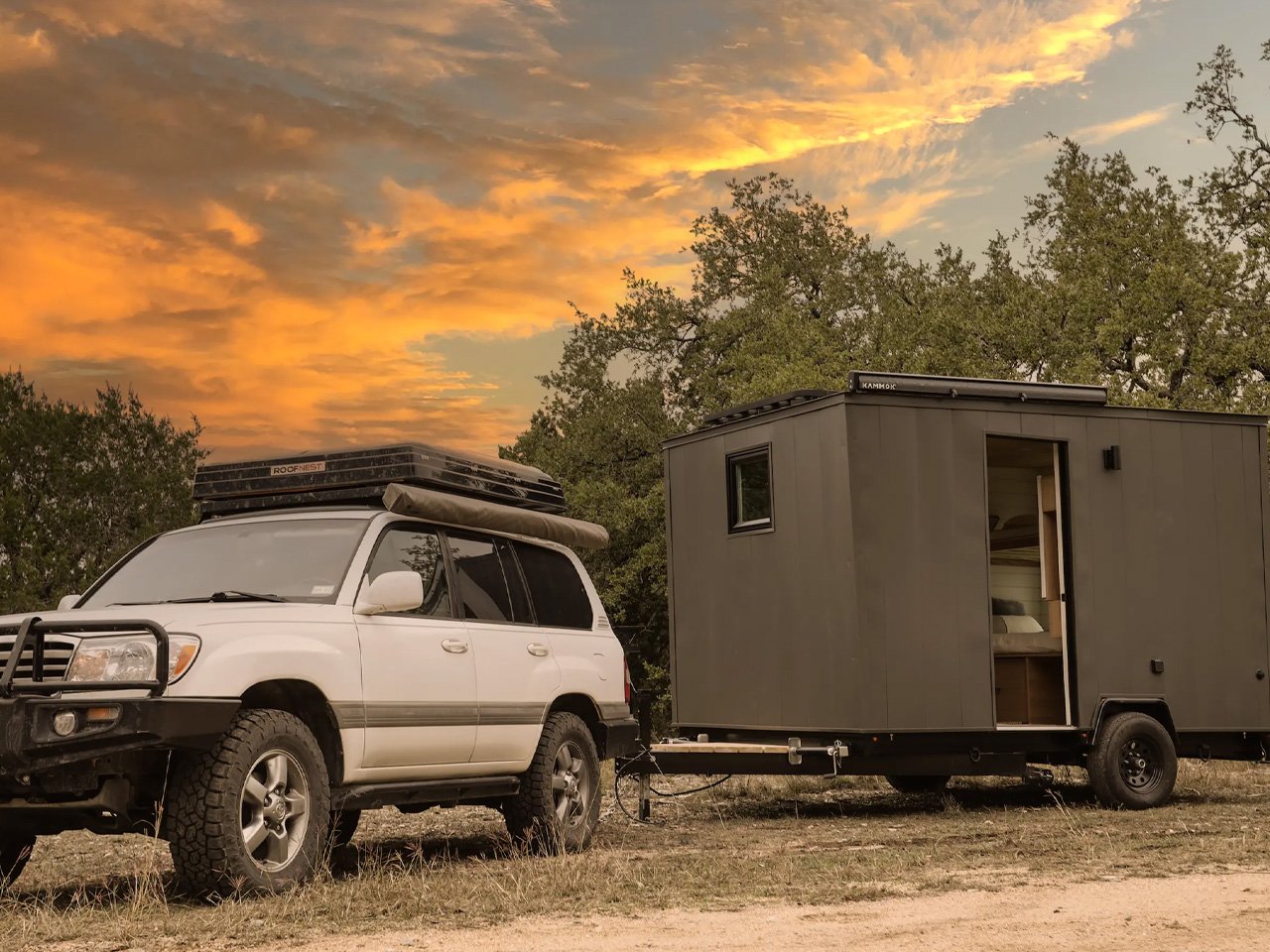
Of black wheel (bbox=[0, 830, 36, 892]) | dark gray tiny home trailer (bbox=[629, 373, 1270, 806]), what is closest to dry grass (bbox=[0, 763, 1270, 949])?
black wheel (bbox=[0, 830, 36, 892])

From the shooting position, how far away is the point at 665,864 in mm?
8453

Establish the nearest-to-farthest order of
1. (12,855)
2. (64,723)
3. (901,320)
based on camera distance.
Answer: (64,723)
(12,855)
(901,320)

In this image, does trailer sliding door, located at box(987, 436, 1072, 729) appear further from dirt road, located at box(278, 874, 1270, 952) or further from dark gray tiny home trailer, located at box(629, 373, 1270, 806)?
dirt road, located at box(278, 874, 1270, 952)

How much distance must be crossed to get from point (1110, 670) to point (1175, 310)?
2206 cm

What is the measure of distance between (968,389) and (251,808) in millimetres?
6923

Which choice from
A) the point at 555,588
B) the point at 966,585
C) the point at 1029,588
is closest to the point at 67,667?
the point at 555,588

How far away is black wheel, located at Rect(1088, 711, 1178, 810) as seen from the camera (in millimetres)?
12148

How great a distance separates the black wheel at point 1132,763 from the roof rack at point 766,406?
356cm

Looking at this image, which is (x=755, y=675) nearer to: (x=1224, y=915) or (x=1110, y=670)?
(x=1110, y=670)

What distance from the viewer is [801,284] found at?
148 feet

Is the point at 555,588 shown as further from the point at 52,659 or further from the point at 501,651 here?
the point at 52,659

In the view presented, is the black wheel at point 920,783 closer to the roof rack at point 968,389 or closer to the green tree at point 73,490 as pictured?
the roof rack at point 968,389

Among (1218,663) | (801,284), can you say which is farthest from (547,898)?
(801,284)

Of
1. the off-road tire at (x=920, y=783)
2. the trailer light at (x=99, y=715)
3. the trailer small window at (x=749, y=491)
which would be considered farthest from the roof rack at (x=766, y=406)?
the trailer light at (x=99, y=715)
